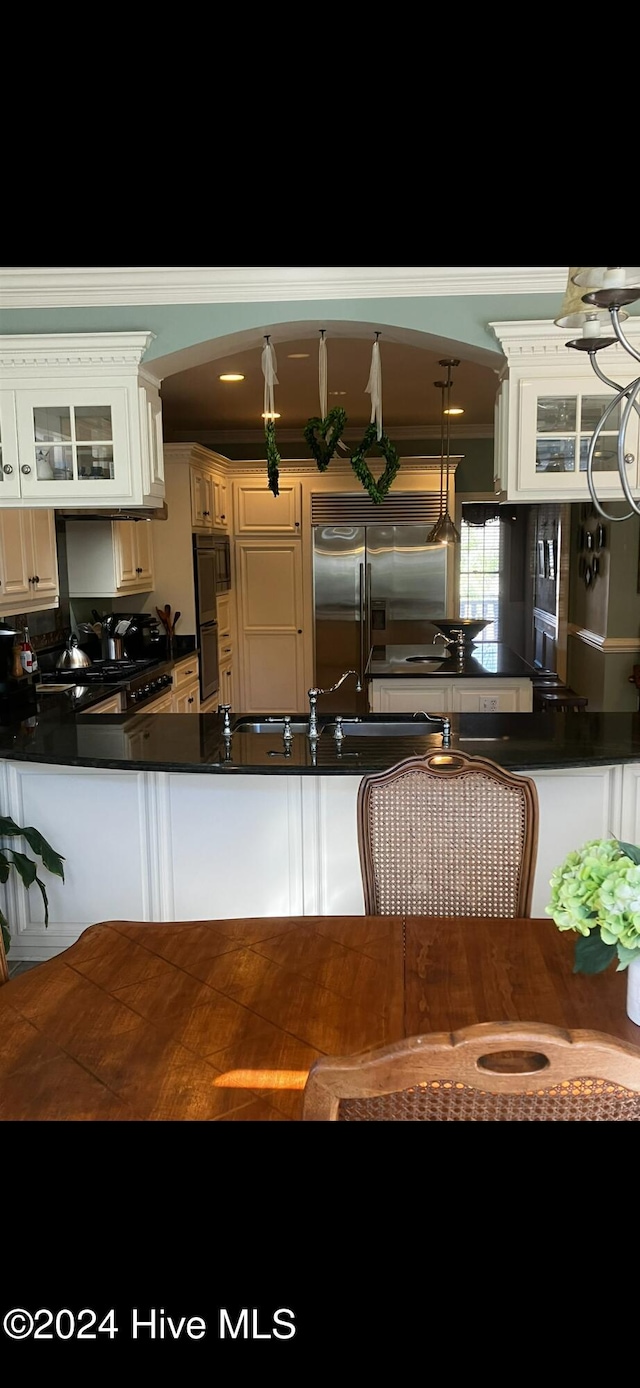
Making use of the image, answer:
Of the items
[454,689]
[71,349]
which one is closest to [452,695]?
[454,689]

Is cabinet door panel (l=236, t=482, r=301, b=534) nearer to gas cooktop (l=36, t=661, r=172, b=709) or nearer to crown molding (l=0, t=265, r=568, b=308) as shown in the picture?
gas cooktop (l=36, t=661, r=172, b=709)

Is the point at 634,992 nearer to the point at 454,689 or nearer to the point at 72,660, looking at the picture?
the point at 454,689

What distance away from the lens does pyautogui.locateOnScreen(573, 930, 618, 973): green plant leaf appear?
4.58 ft

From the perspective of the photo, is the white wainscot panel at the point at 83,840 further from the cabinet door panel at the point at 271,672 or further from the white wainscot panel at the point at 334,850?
the cabinet door panel at the point at 271,672

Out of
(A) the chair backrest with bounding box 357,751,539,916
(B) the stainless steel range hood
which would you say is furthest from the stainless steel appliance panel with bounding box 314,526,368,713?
(A) the chair backrest with bounding box 357,751,539,916

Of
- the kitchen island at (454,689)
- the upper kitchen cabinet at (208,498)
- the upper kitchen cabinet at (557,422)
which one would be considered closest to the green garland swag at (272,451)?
the upper kitchen cabinet at (557,422)

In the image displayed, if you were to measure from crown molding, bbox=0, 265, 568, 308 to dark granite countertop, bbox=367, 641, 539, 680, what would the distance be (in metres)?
2.17

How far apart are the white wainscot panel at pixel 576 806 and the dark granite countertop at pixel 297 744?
111mm

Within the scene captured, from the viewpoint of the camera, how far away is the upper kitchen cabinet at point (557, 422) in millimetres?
3189

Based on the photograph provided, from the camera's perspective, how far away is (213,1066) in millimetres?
1388

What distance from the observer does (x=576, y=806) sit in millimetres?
3164

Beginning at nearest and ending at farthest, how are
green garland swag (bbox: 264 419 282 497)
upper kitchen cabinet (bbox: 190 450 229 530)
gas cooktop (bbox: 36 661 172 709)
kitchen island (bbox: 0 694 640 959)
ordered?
kitchen island (bbox: 0 694 640 959) → green garland swag (bbox: 264 419 282 497) → gas cooktop (bbox: 36 661 172 709) → upper kitchen cabinet (bbox: 190 450 229 530)
